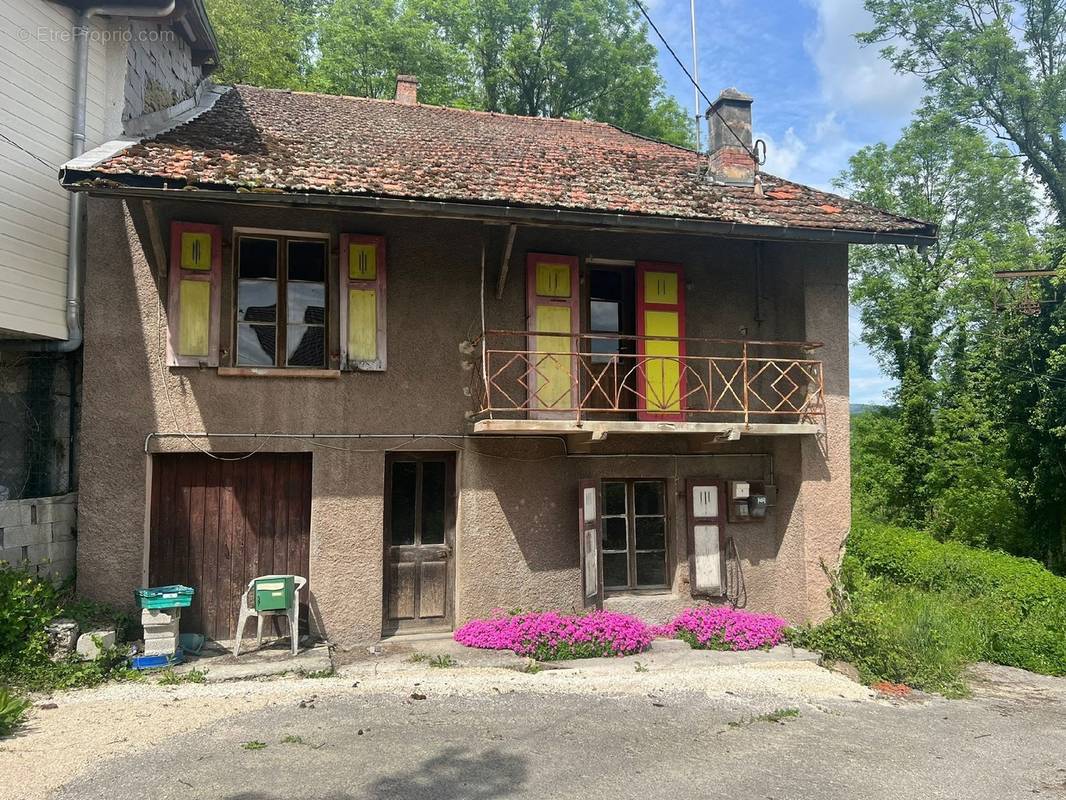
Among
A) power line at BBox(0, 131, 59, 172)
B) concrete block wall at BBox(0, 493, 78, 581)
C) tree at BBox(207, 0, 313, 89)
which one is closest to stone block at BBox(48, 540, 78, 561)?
concrete block wall at BBox(0, 493, 78, 581)

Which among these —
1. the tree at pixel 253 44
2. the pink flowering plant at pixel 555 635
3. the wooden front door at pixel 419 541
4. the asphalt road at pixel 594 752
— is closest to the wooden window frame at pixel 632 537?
the pink flowering plant at pixel 555 635

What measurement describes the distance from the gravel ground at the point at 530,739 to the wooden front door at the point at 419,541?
1114 mm

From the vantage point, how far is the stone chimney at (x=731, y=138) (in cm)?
939

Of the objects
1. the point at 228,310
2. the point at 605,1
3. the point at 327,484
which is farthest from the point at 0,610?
the point at 605,1

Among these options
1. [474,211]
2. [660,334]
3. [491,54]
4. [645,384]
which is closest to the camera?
[474,211]

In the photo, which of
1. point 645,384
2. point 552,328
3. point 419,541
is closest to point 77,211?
point 419,541

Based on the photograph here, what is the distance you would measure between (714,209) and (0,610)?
8.35 meters

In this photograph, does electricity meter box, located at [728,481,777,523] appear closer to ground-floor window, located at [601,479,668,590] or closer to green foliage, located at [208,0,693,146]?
ground-floor window, located at [601,479,668,590]

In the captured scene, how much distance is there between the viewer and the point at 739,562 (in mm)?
8664

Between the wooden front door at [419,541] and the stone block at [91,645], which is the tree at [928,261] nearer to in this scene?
the wooden front door at [419,541]

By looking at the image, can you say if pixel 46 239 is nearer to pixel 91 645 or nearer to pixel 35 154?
pixel 35 154

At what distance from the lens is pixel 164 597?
641cm

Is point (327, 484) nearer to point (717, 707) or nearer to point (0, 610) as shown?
point (0, 610)

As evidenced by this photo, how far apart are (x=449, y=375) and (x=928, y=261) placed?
1997 cm
